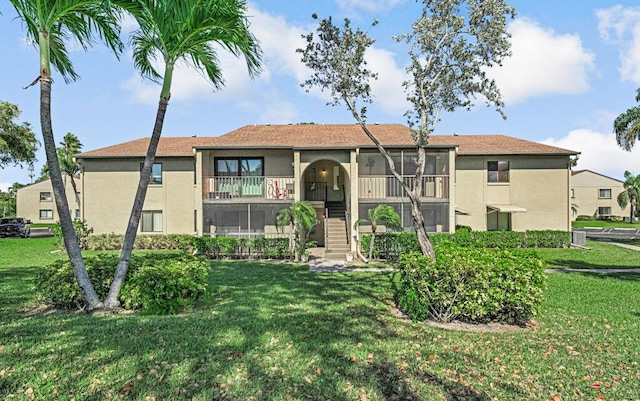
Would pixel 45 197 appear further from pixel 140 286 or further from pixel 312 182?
pixel 140 286

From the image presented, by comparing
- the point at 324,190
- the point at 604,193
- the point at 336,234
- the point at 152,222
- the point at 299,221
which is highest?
the point at 604,193

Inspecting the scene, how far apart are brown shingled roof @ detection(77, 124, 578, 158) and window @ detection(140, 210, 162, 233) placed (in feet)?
11.7

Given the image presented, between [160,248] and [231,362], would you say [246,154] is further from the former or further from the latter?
[231,362]

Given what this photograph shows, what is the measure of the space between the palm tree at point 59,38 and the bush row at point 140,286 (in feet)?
1.35

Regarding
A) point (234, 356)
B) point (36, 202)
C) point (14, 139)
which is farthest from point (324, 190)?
point (36, 202)

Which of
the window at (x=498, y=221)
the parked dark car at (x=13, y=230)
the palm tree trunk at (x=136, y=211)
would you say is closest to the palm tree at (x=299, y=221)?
the palm tree trunk at (x=136, y=211)

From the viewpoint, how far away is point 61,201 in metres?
6.58

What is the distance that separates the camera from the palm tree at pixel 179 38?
6438 mm

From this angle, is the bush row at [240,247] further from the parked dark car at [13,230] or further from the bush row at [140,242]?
the parked dark car at [13,230]

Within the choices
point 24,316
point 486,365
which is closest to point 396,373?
point 486,365

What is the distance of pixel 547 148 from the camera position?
2080 centimetres

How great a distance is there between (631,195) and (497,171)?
4017cm

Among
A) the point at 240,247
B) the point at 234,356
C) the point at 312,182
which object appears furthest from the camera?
the point at 312,182

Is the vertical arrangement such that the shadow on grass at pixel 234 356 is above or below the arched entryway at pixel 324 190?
below
